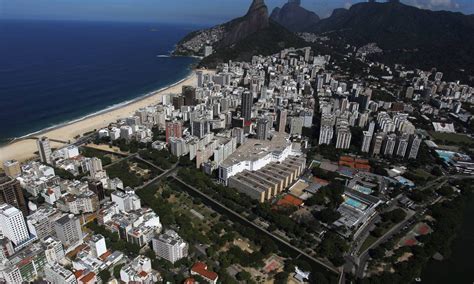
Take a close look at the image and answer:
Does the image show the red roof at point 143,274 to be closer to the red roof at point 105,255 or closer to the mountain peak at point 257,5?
the red roof at point 105,255

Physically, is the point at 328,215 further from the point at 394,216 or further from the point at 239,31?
the point at 239,31

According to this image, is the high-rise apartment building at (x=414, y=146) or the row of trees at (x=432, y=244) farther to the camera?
the high-rise apartment building at (x=414, y=146)

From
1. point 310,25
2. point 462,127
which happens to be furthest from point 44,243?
point 310,25

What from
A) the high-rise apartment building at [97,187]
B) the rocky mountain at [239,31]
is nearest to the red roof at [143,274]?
the high-rise apartment building at [97,187]

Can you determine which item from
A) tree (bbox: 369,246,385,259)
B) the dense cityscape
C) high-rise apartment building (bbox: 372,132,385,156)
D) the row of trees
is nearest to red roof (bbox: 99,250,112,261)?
the dense cityscape

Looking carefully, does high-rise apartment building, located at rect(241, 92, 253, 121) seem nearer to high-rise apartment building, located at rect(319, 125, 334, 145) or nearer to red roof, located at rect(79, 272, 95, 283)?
high-rise apartment building, located at rect(319, 125, 334, 145)
